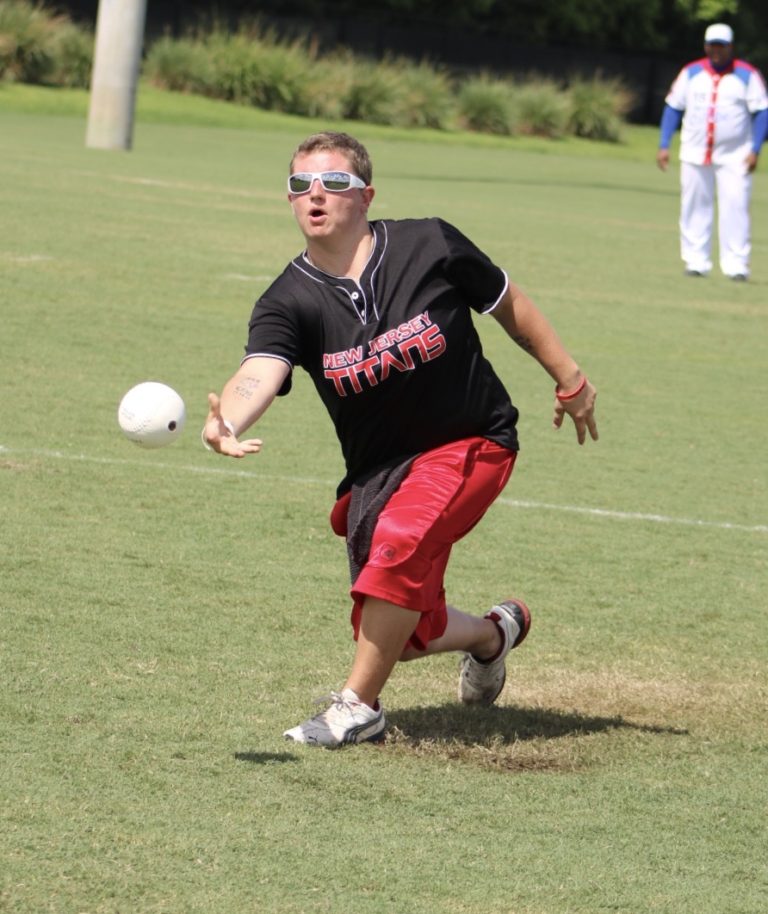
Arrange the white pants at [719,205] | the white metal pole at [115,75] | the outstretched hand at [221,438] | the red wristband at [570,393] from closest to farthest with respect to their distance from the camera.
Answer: the outstretched hand at [221,438], the red wristband at [570,393], the white pants at [719,205], the white metal pole at [115,75]

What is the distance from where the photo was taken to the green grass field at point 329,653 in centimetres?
429

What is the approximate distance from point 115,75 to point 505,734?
2631 centimetres

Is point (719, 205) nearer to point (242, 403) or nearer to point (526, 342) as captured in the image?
point (526, 342)

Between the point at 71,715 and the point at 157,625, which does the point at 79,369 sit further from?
the point at 71,715

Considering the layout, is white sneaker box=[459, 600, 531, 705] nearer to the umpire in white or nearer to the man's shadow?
the man's shadow

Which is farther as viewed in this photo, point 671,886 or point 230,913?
point 671,886

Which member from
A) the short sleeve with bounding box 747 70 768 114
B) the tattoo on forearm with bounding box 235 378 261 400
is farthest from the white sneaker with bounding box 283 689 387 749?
the short sleeve with bounding box 747 70 768 114

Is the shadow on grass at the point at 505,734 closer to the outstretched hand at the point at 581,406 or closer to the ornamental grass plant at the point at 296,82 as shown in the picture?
the outstretched hand at the point at 581,406

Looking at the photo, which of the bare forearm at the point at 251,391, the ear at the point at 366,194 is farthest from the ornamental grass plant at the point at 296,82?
the bare forearm at the point at 251,391

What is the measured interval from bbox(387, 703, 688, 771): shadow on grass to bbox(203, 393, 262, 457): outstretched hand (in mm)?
1162

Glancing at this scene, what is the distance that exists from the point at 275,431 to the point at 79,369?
174 centimetres

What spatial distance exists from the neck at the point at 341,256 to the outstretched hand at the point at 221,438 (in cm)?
79

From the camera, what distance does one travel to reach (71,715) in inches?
206

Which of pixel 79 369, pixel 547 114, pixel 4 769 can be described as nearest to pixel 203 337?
pixel 79 369
